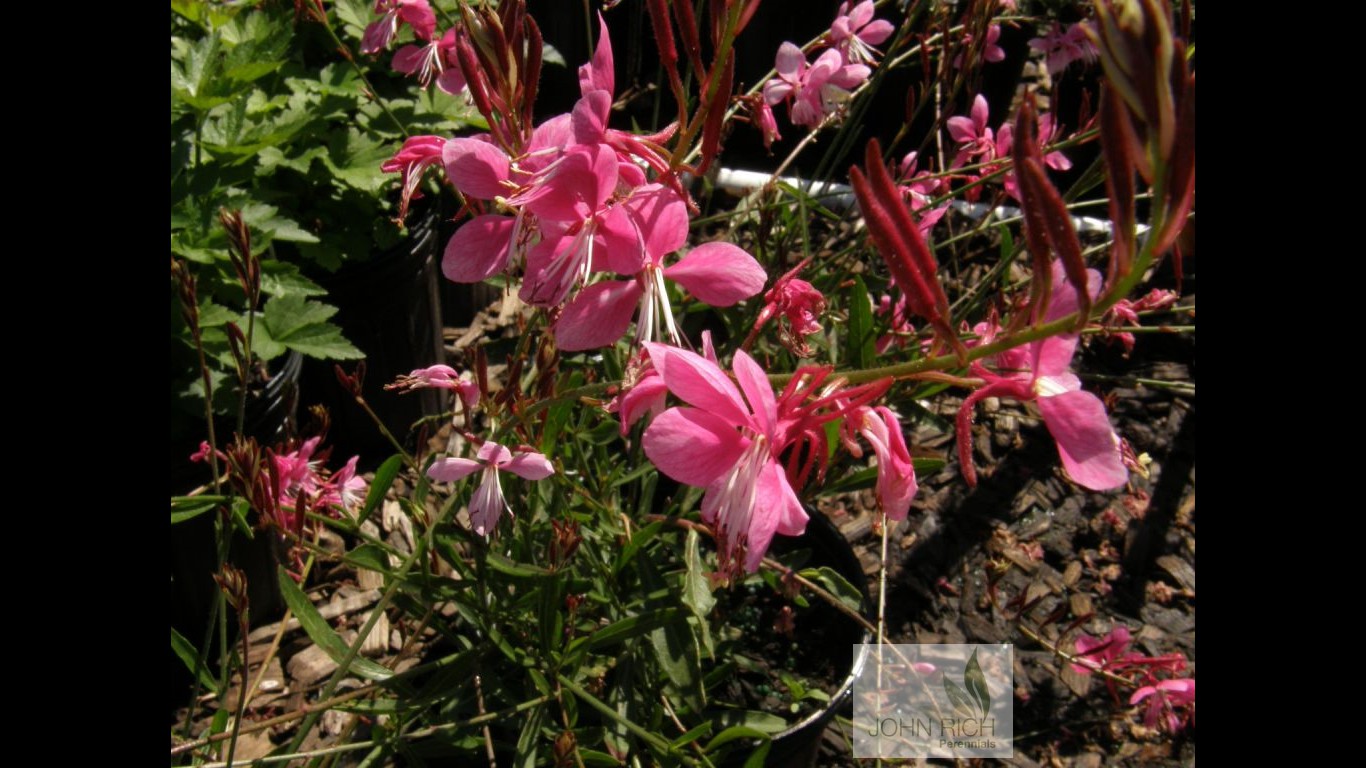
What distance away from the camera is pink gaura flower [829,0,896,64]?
1.62m

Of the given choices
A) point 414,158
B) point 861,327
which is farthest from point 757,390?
point 861,327

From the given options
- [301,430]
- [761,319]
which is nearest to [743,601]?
[761,319]

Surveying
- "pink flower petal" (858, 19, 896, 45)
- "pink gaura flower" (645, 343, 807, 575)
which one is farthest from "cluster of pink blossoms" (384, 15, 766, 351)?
"pink flower petal" (858, 19, 896, 45)

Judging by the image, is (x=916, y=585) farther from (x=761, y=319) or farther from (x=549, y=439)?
(x=761, y=319)

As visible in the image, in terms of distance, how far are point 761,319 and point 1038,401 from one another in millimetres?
380

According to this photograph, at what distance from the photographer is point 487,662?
1553 millimetres

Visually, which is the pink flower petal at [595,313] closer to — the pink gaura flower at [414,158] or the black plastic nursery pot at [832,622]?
the pink gaura flower at [414,158]

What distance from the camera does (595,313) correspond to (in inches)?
34.8

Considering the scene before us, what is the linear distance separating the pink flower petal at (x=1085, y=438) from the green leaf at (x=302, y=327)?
4.73 ft

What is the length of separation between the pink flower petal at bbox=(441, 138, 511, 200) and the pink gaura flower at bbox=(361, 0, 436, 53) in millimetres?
754

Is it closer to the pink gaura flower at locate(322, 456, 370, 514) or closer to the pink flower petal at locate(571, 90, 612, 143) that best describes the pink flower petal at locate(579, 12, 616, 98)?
the pink flower petal at locate(571, 90, 612, 143)

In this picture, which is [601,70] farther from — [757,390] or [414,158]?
[757,390]

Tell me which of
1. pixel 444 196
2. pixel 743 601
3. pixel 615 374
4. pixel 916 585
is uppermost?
pixel 444 196

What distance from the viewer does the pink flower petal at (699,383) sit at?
0.78 m
